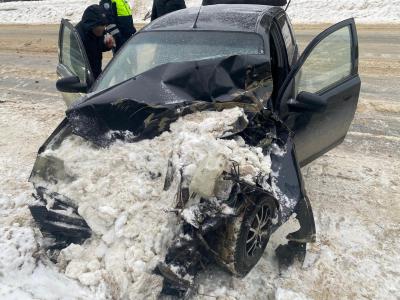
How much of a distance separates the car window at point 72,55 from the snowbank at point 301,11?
12970mm

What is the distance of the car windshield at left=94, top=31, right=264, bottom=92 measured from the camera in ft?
12.6

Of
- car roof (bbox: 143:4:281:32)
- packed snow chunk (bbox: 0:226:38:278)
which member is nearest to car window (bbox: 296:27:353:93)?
car roof (bbox: 143:4:281:32)

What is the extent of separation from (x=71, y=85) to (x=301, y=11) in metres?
14.9

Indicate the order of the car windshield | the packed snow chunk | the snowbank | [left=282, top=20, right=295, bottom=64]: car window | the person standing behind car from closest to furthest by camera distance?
the packed snow chunk, the car windshield, [left=282, top=20, right=295, bottom=64]: car window, the person standing behind car, the snowbank

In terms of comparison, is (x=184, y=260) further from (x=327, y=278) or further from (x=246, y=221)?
(x=327, y=278)

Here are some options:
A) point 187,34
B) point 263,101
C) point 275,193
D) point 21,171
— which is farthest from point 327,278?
point 21,171

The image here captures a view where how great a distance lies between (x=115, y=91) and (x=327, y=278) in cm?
218

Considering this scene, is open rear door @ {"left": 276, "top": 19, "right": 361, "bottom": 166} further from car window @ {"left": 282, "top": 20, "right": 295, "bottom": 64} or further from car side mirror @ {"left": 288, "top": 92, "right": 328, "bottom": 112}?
car window @ {"left": 282, "top": 20, "right": 295, "bottom": 64}

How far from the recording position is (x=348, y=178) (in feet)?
14.9

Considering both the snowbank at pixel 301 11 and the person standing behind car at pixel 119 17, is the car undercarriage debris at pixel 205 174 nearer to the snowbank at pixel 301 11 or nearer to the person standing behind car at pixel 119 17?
the person standing behind car at pixel 119 17

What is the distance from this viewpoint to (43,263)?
279 cm

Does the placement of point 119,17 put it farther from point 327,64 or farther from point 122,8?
point 327,64

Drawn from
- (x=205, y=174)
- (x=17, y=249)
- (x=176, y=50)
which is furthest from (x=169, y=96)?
(x=17, y=249)

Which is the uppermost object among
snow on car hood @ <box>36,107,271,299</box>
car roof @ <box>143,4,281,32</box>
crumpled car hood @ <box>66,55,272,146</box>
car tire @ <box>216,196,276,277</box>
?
car roof @ <box>143,4,281,32</box>
